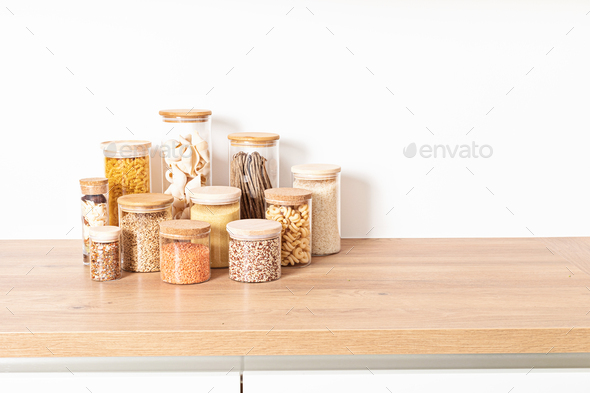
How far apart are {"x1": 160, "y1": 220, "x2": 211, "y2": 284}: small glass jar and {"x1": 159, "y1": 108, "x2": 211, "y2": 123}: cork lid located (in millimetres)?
287

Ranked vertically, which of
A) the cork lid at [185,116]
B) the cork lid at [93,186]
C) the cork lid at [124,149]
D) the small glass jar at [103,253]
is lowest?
the small glass jar at [103,253]

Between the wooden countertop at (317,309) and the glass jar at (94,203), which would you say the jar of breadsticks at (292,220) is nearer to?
the wooden countertop at (317,309)

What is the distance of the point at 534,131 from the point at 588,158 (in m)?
0.16

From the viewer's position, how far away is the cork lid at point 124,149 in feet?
4.27

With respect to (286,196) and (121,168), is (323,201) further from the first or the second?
(121,168)

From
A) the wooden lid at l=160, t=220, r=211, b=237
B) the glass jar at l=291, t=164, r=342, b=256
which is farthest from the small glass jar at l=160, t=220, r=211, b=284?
the glass jar at l=291, t=164, r=342, b=256

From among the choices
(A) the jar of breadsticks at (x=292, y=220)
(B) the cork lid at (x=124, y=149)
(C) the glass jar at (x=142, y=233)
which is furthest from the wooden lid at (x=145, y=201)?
(A) the jar of breadsticks at (x=292, y=220)

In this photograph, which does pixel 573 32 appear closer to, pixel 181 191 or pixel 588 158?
pixel 588 158

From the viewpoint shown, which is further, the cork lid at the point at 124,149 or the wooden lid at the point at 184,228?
the cork lid at the point at 124,149

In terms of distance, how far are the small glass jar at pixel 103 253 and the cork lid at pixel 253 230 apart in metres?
0.23

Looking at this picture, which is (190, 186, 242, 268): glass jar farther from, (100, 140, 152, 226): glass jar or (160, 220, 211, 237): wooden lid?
(100, 140, 152, 226): glass jar

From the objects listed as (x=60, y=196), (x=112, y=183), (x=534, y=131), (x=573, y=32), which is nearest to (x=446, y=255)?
(x=534, y=131)

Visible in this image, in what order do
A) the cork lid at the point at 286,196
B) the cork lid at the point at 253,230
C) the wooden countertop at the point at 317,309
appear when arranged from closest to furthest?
the wooden countertop at the point at 317,309 < the cork lid at the point at 253,230 < the cork lid at the point at 286,196

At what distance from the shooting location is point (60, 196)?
1.47 meters
